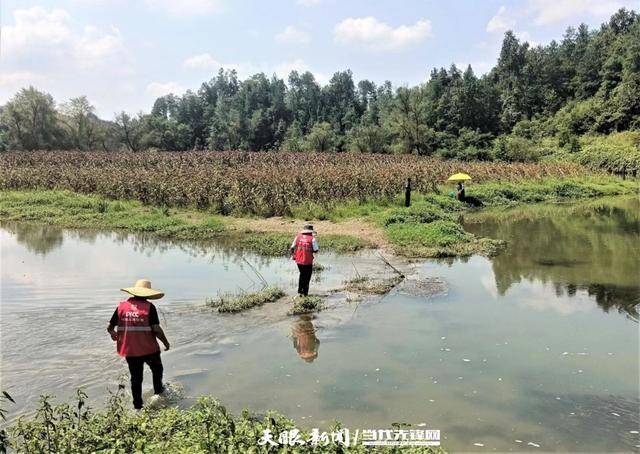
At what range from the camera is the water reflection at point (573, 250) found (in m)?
11.9

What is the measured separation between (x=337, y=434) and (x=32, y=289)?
9479 mm

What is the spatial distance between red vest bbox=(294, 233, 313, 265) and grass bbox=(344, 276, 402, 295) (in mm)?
1556

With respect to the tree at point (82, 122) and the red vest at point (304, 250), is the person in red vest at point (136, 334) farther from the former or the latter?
the tree at point (82, 122)

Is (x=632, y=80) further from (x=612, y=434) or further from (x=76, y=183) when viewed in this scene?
(x=612, y=434)

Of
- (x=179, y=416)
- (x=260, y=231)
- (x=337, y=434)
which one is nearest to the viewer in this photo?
(x=337, y=434)

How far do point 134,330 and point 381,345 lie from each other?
397 centimetres

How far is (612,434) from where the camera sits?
571cm

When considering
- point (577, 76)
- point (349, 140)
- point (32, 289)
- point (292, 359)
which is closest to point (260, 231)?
point (32, 289)

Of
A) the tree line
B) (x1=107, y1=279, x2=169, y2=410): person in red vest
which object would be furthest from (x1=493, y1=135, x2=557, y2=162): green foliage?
(x1=107, y1=279, x2=169, y2=410): person in red vest

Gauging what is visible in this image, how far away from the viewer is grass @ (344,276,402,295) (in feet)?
37.1

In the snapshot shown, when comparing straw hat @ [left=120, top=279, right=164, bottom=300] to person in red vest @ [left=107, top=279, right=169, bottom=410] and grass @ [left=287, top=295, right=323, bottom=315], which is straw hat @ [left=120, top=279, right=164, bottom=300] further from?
grass @ [left=287, top=295, right=323, bottom=315]

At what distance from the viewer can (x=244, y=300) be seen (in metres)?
10.1

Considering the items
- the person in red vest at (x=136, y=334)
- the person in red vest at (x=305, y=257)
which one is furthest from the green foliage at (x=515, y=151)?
the person in red vest at (x=136, y=334)

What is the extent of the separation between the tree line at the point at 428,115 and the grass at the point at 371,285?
42.3m
